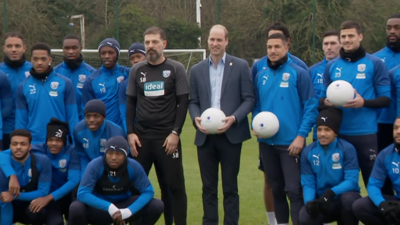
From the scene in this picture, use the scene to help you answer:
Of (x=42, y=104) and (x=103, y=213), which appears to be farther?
(x=42, y=104)

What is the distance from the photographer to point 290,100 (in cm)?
650

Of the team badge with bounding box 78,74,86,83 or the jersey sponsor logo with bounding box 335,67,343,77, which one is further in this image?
the team badge with bounding box 78,74,86,83

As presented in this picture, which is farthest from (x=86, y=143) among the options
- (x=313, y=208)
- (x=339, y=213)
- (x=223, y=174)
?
(x=339, y=213)

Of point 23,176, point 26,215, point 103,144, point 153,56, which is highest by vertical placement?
point 153,56

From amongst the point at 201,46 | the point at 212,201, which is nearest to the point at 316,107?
the point at 212,201

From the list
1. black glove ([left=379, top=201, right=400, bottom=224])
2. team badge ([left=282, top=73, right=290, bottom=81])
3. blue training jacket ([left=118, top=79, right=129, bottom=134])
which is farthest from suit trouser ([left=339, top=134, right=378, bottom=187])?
blue training jacket ([left=118, top=79, right=129, bottom=134])

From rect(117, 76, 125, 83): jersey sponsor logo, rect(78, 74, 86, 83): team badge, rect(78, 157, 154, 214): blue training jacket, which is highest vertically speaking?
rect(78, 74, 86, 83): team badge

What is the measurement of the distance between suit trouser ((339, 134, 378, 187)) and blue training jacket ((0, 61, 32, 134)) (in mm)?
3638

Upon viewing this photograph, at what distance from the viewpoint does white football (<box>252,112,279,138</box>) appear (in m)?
6.36

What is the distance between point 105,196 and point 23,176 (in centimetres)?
91

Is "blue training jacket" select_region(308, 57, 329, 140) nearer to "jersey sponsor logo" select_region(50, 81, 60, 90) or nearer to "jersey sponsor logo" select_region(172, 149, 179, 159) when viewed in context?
"jersey sponsor logo" select_region(172, 149, 179, 159)

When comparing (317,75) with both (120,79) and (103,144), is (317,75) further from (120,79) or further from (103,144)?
(103,144)

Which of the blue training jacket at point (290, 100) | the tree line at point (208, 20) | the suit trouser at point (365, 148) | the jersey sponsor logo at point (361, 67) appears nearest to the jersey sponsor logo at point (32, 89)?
the blue training jacket at point (290, 100)

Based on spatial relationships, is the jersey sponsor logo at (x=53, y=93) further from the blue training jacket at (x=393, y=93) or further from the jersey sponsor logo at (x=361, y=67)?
the blue training jacket at (x=393, y=93)
